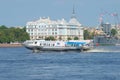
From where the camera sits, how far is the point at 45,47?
11175 centimetres

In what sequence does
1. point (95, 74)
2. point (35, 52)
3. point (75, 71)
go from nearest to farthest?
point (95, 74)
point (75, 71)
point (35, 52)

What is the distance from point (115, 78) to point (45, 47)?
62021 mm

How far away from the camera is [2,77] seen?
51406mm

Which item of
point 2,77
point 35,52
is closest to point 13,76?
point 2,77

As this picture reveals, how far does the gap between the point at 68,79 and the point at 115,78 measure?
334 cm

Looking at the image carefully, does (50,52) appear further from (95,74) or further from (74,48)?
(95,74)

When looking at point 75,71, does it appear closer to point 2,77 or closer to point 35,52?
point 2,77

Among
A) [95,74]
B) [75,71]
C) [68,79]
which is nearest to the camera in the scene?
[68,79]

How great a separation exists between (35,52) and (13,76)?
57569mm

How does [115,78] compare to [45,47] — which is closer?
[115,78]

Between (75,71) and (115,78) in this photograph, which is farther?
(75,71)

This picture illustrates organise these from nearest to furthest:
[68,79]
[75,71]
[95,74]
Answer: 1. [68,79]
2. [95,74]
3. [75,71]

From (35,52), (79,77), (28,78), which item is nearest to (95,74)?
(79,77)

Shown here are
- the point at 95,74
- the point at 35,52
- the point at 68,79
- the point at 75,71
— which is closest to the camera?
the point at 68,79
